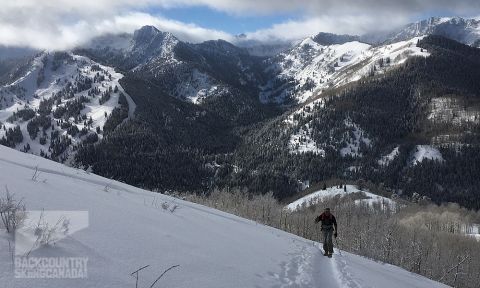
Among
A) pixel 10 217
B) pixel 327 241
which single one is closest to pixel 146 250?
pixel 10 217

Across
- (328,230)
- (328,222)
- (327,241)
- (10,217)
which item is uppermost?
(10,217)

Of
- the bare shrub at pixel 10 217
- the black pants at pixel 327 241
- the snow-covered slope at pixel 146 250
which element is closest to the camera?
the snow-covered slope at pixel 146 250

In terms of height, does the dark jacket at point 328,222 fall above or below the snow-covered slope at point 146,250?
below

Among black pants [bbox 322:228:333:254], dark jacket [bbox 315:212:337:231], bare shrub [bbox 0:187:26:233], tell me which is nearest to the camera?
bare shrub [bbox 0:187:26:233]

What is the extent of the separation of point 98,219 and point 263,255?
7.20 m

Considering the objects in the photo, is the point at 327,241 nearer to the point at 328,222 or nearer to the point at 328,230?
the point at 328,230

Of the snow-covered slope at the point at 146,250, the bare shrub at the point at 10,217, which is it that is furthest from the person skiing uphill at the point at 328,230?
the bare shrub at the point at 10,217

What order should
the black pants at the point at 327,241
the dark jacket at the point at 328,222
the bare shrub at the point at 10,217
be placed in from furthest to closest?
the dark jacket at the point at 328,222, the black pants at the point at 327,241, the bare shrub at the point at 10,217

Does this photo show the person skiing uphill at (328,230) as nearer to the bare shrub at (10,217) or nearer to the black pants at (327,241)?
the black pants at (327,241)

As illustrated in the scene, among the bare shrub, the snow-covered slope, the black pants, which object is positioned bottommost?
the black pants

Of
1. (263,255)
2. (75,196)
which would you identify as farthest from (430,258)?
(75,196)

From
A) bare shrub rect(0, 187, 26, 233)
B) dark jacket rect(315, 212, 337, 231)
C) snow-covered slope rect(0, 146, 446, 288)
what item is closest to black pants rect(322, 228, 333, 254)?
dark jacket rect(315, 212, 337, 231)

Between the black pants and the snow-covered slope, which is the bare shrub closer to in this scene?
the snow-covered slope

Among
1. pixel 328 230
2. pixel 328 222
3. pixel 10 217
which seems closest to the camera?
pixel 10 217
